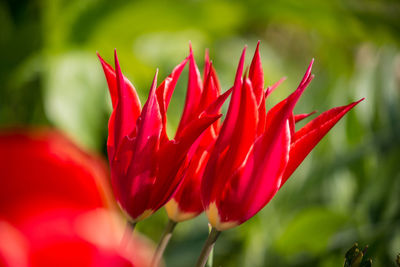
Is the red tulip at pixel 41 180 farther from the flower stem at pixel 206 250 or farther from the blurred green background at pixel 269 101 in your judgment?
the blurred green background at pixel 269 101

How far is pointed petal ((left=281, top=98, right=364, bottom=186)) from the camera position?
169mm

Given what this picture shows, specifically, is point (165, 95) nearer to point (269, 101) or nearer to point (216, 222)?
point (216, 222)

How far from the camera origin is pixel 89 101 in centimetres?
73

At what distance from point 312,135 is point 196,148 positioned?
41 millimetres

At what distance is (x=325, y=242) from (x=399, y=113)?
162 millimetres

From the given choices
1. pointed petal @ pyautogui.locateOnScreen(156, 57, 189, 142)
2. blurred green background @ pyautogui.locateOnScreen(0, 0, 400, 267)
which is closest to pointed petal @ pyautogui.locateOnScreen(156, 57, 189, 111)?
pointed petal @ pyautogui.locateOnScreen(156, 57, 189, 142)

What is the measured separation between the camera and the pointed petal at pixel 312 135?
169 millimetres

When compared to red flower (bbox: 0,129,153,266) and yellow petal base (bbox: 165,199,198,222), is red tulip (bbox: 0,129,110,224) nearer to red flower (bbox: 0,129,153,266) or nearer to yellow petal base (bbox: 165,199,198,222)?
red flower (bbox: 0,129,153,266)

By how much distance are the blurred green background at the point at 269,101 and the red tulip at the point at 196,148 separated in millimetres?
97

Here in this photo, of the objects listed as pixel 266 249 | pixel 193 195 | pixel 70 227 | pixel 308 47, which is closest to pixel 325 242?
pixel 266 249

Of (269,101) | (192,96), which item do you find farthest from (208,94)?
(269,101)

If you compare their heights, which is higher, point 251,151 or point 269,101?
point 251,151

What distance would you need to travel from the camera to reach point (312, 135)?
6.7 inches

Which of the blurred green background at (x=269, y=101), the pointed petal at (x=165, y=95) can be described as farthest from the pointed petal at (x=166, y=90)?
the blurred green background at (x=269, y=101)
